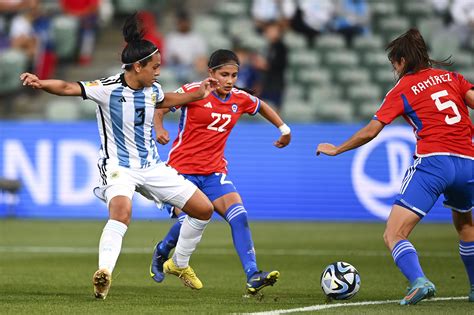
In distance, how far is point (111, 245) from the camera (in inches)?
326

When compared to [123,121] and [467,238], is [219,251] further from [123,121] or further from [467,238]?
[467,238]

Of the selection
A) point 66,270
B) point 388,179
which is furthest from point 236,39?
point 66,270

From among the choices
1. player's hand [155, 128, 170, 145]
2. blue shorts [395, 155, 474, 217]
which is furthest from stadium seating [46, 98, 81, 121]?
blue shorts [395, 155, 474, 217]

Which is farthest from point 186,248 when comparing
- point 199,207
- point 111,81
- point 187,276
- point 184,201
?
point 111,81

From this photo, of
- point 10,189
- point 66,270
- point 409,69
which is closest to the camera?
point 409,69

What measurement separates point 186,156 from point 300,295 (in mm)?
1810

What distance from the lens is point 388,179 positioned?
18.3 m

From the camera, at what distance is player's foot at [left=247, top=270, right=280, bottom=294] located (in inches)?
345

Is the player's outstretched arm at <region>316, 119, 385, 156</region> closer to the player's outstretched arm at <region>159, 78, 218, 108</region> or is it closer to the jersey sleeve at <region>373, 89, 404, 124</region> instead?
the jersey sleeve at <region>373, 89, 404, 124</region>

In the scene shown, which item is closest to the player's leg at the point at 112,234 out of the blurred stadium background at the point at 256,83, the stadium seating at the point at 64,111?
the blurred stadium background at the point at 256,83

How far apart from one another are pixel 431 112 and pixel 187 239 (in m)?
2.66

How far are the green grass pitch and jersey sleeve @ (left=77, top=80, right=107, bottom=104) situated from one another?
1.67m

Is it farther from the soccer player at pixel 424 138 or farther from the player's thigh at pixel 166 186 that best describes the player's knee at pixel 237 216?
the soccer player at pixel 424 138

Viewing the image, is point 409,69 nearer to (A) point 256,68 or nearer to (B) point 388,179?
(B) point 388,179
